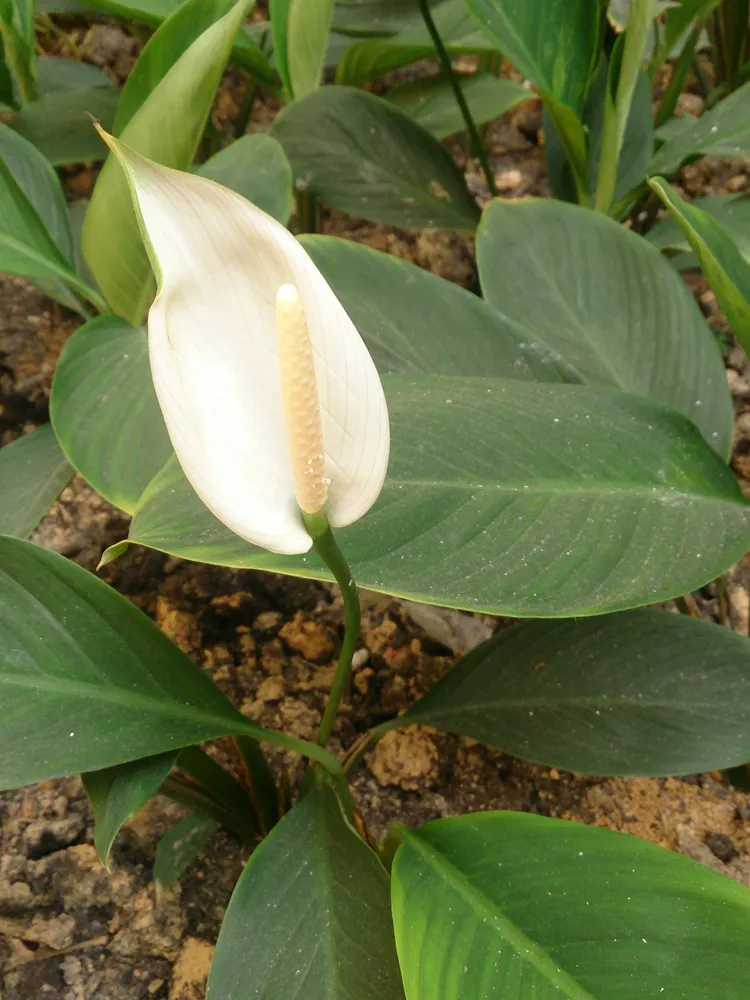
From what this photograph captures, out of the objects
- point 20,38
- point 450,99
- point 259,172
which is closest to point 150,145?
point 259,172

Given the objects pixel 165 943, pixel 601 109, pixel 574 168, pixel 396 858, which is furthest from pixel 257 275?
pixel 601 109

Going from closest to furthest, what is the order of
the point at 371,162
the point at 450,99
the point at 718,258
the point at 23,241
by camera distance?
the point at 718,258 → the point at 23,241 → the point at 371,162 → the point at 450,99

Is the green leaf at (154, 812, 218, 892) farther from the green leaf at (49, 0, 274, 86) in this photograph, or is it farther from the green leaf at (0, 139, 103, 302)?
the green leaf at (49, 0, 274, 86)

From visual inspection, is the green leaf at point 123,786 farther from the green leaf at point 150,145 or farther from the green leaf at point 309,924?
the green leaf at point 150,145

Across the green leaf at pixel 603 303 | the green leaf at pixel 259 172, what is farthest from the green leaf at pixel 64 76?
the green leaf at pixel 603 303

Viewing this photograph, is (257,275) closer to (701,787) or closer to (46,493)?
(46,493)

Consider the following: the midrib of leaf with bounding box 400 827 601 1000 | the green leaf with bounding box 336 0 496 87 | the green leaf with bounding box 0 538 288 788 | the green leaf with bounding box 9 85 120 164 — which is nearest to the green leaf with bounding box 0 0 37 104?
the green leaf with bounding box 9 85 120 164

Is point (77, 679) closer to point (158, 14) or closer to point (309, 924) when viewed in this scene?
point (309, 924)
